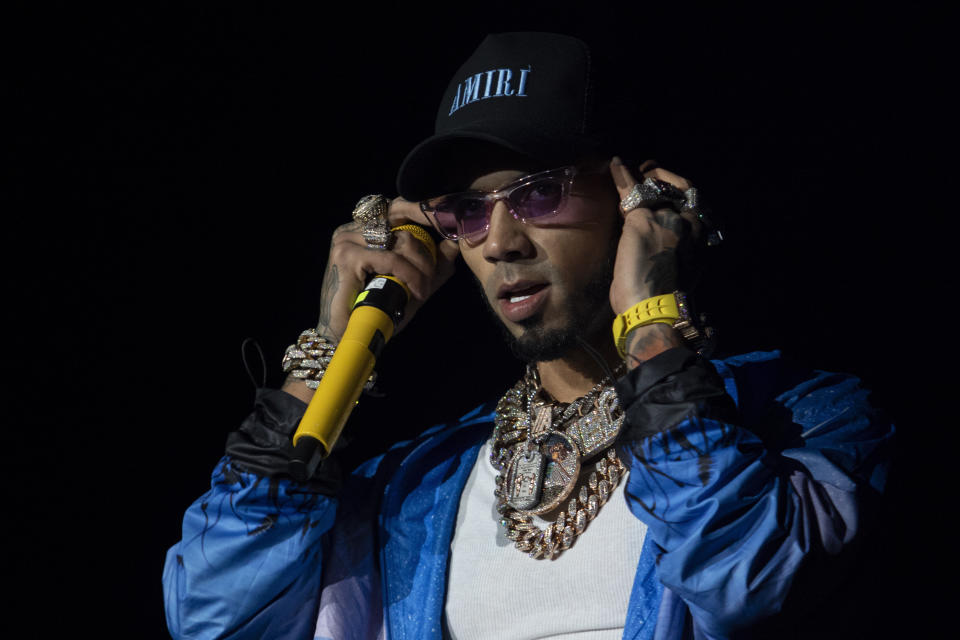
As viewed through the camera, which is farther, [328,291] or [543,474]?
[328,291]

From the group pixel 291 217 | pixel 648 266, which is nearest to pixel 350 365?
pixel 648 266

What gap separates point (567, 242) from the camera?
1608mm

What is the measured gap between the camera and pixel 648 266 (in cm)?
144

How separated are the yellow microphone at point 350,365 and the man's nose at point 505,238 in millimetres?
212

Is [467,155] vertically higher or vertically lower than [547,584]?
higher

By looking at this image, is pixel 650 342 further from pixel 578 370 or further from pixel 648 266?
pixel 578 370

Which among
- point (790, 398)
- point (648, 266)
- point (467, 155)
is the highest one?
point (467, 155)

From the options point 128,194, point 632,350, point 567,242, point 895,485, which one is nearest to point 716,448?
point 632,350

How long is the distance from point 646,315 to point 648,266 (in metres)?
0.09

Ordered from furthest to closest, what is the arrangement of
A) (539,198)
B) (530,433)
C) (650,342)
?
1. (530,433)
2. (539,198)
3. (650,342)

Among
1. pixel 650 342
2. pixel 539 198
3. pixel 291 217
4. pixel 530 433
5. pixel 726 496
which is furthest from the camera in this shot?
pixel 291 217

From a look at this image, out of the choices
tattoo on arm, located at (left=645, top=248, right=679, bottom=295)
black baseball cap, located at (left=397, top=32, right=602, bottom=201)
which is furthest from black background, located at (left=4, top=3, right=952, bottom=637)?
tattoo on arm, located at (left=645, top=248, right=679, bottom=295)

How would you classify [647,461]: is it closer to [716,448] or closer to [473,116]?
[716,448]

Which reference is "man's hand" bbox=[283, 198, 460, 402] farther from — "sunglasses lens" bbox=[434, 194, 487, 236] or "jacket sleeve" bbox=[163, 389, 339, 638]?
"jacket sleeve" bbox=[163, 389, 339, 638]
